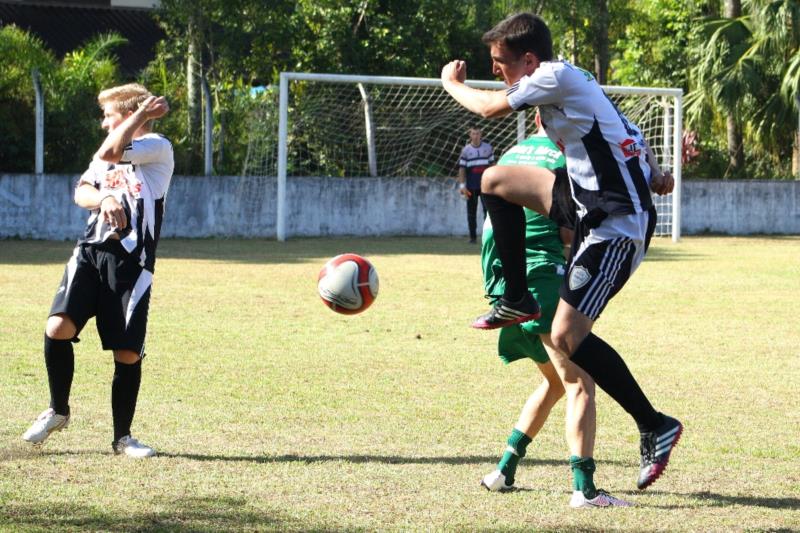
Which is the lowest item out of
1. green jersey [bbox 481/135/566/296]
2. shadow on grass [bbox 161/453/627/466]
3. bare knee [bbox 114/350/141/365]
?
shadow on grass [bbox 161/453/627/466]


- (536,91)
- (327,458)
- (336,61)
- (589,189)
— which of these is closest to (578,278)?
(589,189)

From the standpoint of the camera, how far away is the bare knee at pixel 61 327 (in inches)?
254

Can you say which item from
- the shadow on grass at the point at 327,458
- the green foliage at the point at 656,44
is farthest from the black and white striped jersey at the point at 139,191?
the green foliage at the point at 656,44

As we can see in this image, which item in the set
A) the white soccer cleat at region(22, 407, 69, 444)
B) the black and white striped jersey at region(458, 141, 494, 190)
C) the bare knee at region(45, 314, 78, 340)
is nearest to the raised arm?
the bare knee at region(45, 314, 78, 340)

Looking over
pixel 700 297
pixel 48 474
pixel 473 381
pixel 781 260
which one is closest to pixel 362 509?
pixel 48 474

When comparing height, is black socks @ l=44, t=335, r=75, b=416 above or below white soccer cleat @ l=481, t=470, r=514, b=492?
above

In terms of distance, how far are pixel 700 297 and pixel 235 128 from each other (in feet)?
44.5

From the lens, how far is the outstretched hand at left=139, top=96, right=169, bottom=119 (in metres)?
6.23

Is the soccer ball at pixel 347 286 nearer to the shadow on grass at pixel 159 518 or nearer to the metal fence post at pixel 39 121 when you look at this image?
the shadow on grass at pixel 159 518

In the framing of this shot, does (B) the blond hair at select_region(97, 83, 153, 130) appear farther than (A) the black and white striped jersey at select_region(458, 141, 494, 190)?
No

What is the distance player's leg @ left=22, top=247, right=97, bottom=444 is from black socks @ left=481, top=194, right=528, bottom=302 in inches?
86.8

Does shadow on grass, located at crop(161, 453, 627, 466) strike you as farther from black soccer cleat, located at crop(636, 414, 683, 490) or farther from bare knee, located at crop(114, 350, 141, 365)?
black soccer cleat, located at crop(636, 414, 683, 490)

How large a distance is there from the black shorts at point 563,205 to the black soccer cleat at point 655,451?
3.06 feet

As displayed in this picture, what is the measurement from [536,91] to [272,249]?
1678 cm
